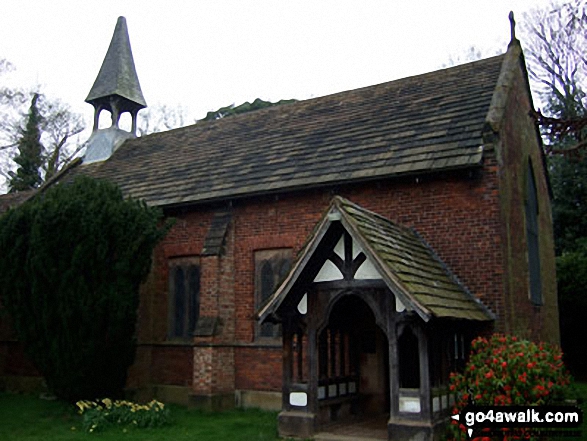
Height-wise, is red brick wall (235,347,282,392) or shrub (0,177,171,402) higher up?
shrub (0,177,171,402)

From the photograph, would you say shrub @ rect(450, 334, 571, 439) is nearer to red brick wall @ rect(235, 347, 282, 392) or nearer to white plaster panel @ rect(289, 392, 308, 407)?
white plaster panel @ rect(289, 392, 308, 407)

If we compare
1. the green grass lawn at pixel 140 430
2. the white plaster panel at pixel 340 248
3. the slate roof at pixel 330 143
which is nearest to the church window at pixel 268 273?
the slate roof at pixel 330 143

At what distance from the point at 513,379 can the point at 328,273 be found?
3.49m

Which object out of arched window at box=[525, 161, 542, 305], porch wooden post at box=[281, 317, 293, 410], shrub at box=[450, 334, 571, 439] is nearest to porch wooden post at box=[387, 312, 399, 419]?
shrub at box=[450, 334, 571, 439]

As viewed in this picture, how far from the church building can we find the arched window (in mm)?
83

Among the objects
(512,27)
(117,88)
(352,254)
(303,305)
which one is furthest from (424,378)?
(117,88)

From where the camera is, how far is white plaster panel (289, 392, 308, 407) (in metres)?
10.9

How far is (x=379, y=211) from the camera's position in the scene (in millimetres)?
13570

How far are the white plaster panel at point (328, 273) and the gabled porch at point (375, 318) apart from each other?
2 centimetres

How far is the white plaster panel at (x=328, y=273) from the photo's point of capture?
1067cm

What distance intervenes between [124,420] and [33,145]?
29038 millimetres

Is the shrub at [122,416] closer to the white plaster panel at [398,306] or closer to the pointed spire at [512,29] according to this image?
the white plaster panel at [398,306]

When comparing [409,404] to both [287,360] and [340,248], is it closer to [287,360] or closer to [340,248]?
[287,360]

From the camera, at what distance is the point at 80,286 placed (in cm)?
1352
